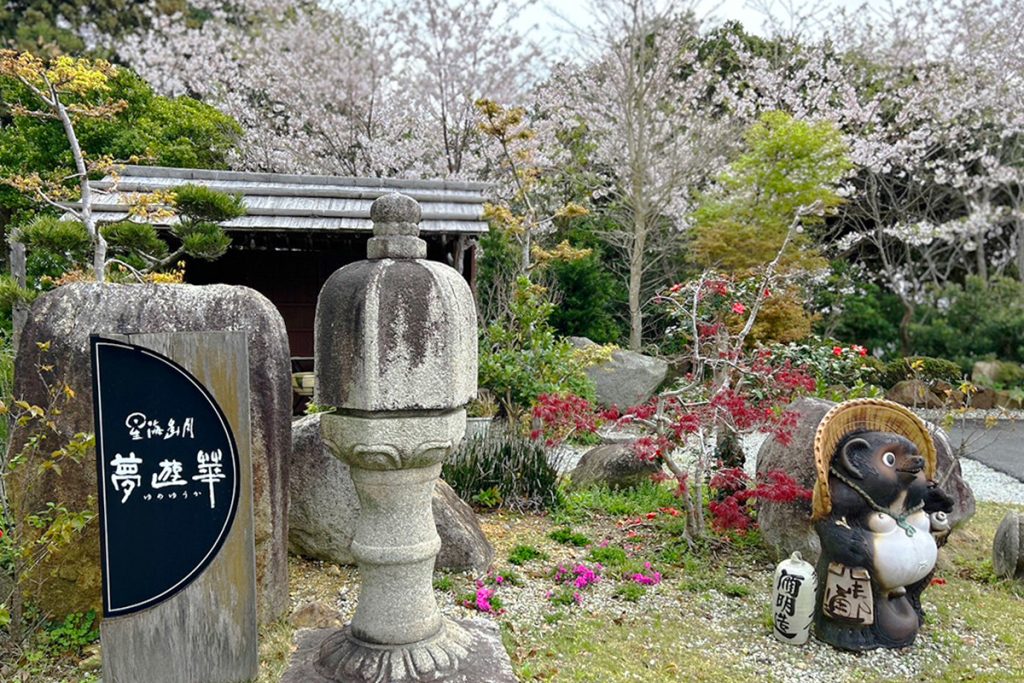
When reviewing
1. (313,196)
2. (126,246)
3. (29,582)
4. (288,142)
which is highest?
(288,142)

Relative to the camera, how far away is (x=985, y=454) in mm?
9586

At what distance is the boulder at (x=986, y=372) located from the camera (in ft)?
40.7

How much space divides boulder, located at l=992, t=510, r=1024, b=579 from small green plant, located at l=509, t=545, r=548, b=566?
10.4 ft

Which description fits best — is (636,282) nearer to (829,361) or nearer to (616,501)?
(829,361)

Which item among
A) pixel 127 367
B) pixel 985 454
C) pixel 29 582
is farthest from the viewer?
pixel 985 454

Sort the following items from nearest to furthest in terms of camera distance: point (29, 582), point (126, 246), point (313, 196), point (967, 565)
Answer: point (29, 582) → point (967, 565) → point (126, 246) → point (313, 196)

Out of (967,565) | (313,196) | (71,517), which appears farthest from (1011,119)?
(71,517)

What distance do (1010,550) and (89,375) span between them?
5.91 metres

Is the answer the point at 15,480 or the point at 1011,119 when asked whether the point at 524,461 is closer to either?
the point at 15,480

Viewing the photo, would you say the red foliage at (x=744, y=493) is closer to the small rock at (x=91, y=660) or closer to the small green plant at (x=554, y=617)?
the small green plant at (x=554, y=617)

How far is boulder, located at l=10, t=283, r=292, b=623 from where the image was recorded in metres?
3.69

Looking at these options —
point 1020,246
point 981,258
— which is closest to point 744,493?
point 981,258

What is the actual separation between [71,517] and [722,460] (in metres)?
4.75

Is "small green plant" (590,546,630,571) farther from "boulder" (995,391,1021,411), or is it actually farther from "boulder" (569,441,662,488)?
"boulder" (995,391,1021,411)
